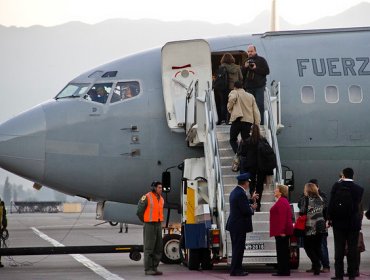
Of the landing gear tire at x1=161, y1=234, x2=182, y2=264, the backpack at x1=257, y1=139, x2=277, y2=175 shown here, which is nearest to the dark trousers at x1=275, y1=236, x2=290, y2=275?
the backpack at x1=257, y1=139, x2=277, y2=175

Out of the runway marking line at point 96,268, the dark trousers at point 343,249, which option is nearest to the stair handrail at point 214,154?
the runway marking line at point 96,268

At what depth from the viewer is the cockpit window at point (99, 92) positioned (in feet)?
78.6

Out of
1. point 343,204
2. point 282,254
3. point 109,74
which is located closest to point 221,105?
point 109,74

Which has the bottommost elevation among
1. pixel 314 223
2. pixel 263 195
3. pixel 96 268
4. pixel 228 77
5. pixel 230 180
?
pixel 96 268

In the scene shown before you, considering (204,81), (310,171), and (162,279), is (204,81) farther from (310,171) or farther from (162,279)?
(162,279)

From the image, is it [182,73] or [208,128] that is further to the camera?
[182,73]

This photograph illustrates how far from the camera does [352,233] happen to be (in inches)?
744

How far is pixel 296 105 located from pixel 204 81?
2025 mm

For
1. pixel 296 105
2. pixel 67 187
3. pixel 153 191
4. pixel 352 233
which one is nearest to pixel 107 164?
pixel 67 187

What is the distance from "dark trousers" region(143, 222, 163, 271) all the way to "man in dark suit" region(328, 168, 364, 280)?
3.71 metres

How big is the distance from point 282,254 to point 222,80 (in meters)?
4.54

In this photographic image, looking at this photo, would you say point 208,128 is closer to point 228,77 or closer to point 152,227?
point 228,77

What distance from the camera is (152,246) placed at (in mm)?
20891

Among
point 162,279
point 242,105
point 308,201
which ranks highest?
point 242,105
